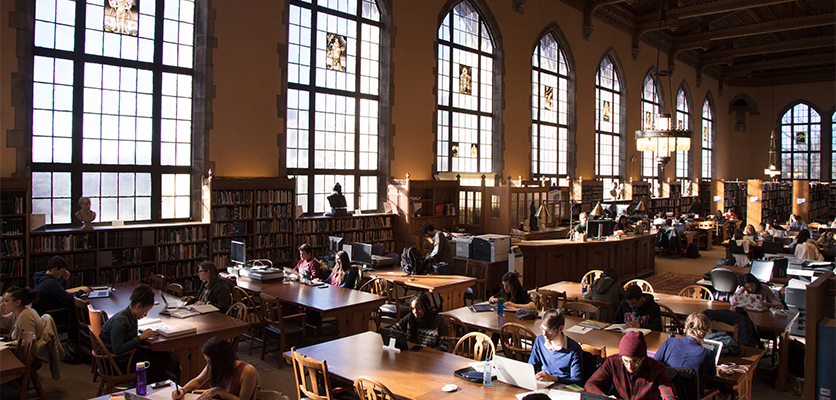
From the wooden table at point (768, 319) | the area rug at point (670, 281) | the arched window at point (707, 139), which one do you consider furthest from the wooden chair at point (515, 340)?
the arched window at point (707, 139)

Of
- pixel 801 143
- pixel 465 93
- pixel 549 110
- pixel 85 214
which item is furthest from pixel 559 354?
pixel 801 143

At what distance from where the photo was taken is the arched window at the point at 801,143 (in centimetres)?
2386

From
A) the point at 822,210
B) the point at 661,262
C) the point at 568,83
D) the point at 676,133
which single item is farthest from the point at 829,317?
the point at 822,210

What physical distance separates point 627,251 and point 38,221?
9735mm

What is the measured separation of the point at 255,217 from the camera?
27.3 feet

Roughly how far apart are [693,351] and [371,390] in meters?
2.26

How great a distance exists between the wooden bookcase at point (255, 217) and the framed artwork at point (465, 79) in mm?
5135

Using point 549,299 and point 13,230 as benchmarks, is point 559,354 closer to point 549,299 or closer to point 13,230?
point 549,299

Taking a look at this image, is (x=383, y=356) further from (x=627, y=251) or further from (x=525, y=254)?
(x=627, y=251)

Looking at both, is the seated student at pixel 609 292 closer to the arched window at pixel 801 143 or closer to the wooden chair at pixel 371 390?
the wooden chair at pixel 371 390

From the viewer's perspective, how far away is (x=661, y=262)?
13.6m

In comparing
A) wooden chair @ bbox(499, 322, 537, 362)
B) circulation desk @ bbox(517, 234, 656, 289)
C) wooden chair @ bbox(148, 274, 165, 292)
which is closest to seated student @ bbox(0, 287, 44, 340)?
wooden chair @ bbox(148, 274, 165, 292)

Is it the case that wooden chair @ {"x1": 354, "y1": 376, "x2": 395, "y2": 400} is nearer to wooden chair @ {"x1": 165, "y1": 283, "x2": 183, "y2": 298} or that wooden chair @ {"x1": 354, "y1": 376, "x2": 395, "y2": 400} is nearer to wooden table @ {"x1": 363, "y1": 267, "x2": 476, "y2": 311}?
wooden table @ {"x1": 363, "y1": 267, "x2": 476, "y2": 311}

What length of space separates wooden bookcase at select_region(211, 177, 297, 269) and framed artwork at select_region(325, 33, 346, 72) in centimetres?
247
